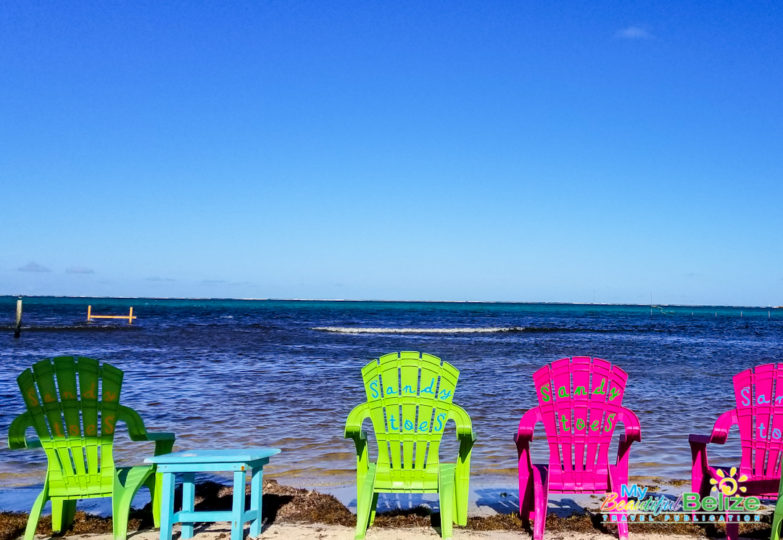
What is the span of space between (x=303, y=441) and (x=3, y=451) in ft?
9.12

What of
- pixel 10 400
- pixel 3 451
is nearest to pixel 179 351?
pixel 10 400

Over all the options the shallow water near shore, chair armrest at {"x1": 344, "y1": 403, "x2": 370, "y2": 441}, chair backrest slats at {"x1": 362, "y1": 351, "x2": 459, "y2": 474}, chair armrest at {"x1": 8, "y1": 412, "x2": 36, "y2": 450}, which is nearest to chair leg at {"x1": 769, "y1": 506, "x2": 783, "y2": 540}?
chair backrest slats at {"x1": 362, "y1": 351, "x2": 459, "y2": 474}

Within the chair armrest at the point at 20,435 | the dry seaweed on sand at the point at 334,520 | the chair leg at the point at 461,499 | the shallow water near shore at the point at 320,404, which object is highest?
the chair armrest at the point at 20,435

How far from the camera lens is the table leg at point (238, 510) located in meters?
3.55

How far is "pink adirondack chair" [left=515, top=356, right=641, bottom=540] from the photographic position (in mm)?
3885

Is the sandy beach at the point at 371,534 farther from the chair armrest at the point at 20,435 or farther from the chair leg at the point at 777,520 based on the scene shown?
the chair armrest at the point at 20,435

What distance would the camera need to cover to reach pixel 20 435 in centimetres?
369

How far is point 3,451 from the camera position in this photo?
6133 mm

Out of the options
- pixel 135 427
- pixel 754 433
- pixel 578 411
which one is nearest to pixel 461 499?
pixel 578 411

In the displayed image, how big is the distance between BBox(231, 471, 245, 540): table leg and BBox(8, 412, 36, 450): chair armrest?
1.22 m

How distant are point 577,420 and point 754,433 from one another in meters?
1.00

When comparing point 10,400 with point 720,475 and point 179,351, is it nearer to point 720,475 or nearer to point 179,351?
point 720,475

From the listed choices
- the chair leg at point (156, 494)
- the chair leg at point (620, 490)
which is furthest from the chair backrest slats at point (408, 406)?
the chair leg at point (156, 494)

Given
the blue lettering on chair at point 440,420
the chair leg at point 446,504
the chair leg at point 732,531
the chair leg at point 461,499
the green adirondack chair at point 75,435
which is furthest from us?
the blue lettering on chair at point 440,420
